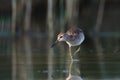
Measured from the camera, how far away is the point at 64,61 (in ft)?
33.0

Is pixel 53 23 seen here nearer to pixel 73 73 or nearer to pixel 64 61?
pixel 64 61

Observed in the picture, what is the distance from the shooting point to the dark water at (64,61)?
28.2 feet

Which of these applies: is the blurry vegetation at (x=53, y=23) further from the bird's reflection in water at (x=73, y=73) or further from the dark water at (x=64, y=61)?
the bird's reflection in water at (x=73, y=73)

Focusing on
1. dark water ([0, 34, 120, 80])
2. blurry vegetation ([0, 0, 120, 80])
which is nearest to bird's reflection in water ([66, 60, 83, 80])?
dark water ([0, 34, 120, 80])

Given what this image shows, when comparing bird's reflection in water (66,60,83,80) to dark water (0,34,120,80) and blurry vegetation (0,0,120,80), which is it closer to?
dark water (0,34,120,80)

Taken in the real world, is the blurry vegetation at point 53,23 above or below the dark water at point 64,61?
above

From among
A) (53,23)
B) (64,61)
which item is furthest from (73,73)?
(53,23)

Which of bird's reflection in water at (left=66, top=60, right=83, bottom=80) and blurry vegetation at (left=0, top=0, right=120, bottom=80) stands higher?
blurry vegetation at (left=0, top=0, right=120, bottom=80)

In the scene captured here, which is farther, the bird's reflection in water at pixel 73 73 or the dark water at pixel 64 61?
the dark water at pixel 64 61

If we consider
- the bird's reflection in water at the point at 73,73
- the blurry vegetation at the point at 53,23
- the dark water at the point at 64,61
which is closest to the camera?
the bird's reflection in water at the point at 73,73

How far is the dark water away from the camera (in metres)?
8.59

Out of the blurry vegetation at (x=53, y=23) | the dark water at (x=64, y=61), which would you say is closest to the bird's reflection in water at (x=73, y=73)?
the dark water at (x=64, y=61)

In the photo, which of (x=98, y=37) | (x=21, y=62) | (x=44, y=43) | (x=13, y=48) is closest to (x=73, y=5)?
(x=98, y=37)

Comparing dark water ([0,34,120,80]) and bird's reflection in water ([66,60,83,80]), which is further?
dark water ([0,34,120,80])
